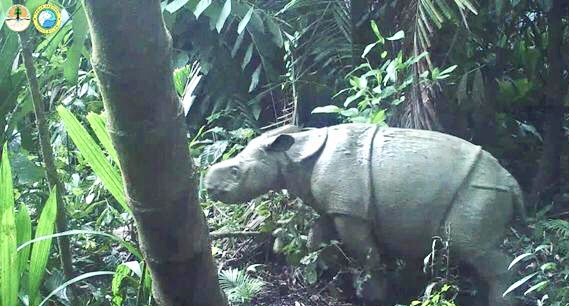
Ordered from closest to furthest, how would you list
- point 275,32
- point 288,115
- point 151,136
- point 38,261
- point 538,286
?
1. point 151,136
2. point 538,286
3. point 38,261
4. point 288,115
5. point 275,32

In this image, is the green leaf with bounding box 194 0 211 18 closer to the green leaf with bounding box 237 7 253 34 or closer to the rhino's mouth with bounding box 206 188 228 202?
the green leaf with bounding box 237 7 253 34

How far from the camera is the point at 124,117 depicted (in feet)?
4.22

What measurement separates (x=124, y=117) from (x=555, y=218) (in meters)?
2.00

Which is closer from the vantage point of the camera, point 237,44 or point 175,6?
point 175,6

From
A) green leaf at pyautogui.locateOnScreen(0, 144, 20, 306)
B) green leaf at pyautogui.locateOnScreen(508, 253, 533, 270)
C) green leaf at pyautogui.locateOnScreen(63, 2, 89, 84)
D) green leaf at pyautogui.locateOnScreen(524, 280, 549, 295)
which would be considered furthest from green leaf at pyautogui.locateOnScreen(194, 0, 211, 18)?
green leaf at pyautogui.locateOnScreen(524, 280, 549, 295)

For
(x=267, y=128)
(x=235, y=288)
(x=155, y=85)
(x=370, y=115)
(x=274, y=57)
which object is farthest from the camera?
(x=274, y=57)

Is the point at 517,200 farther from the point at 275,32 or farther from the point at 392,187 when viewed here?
the point at 275,32

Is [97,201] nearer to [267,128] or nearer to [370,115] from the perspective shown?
[267,128]

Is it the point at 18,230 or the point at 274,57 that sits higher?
the point at 274,57

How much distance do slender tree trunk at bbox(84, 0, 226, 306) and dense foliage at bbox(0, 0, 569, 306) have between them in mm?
785

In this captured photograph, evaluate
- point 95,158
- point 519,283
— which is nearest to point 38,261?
point 95,158

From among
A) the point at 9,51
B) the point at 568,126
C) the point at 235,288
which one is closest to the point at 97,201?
the point at 9,51

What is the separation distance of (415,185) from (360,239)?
0.76ft

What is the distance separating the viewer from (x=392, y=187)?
7.66 feet
